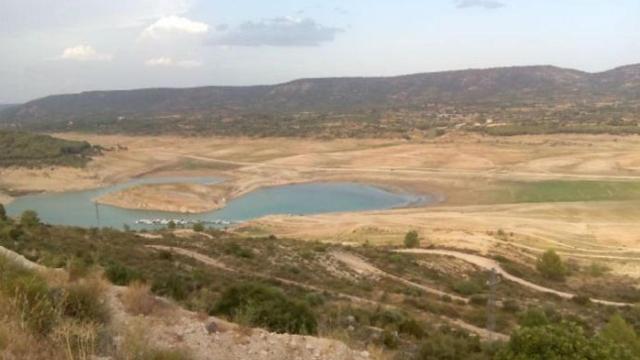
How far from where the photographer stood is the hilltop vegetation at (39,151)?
84.7 m

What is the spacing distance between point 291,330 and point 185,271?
37.6 ft

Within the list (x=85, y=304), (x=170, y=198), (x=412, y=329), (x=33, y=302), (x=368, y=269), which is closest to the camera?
(x=33, y=302)

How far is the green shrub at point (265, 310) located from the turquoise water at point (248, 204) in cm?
4430

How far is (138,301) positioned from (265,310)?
255 centimetres

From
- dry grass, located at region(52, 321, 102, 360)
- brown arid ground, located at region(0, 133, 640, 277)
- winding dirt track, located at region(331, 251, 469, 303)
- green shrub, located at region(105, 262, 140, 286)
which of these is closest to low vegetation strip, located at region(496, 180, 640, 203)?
brown arid ground, located at region(0, 133, 640, 277)

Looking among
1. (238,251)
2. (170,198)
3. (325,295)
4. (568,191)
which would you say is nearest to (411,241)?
(238,251)

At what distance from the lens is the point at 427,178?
73375mm

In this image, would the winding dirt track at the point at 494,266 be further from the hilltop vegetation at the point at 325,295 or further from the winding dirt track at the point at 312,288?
the winding dirt track at the point at 312,288

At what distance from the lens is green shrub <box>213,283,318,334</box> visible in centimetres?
985

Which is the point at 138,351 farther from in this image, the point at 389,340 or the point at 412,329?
the point at 412,329

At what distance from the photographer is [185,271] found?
20688 mm

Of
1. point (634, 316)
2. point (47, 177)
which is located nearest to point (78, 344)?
point (634, 316)

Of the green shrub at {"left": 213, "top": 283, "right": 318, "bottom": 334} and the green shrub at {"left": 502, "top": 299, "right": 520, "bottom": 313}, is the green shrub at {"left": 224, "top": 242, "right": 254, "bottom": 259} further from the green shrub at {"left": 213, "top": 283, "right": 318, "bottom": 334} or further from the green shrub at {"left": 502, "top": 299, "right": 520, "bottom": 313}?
the green shrub at {"left": 213, "top": 283, "right": 318, "bottom": 334}

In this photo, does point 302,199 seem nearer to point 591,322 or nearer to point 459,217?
point 459,217
